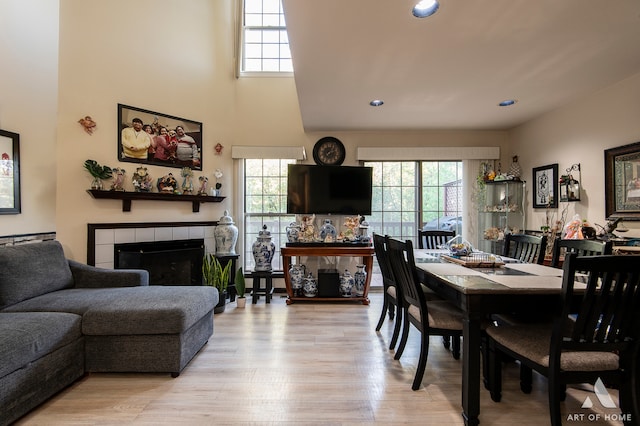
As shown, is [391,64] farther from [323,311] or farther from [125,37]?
[125,37]

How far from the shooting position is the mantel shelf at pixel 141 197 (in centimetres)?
299

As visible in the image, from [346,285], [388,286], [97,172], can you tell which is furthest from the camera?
[346,285]

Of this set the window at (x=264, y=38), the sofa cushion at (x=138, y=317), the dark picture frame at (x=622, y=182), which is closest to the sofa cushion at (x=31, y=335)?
the sofa cushion at (x=138, y=317)

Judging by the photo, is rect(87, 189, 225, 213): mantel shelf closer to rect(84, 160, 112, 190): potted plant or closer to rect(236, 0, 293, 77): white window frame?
rect(84, 160, 112, 190): potted plant

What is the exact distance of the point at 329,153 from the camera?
420 centimetres

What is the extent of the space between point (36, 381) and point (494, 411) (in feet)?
8.30

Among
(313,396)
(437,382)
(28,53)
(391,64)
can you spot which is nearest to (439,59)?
(391,64)

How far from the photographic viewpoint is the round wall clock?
13.7ft

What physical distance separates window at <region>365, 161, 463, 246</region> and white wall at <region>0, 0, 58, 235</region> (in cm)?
366

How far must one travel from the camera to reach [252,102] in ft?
13.6

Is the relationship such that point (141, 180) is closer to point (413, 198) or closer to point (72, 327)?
point (72, 327)

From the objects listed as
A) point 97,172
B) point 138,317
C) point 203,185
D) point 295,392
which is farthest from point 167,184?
point 295,392

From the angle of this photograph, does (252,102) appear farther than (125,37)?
Yes

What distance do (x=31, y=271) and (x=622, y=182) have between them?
16.3 ft
